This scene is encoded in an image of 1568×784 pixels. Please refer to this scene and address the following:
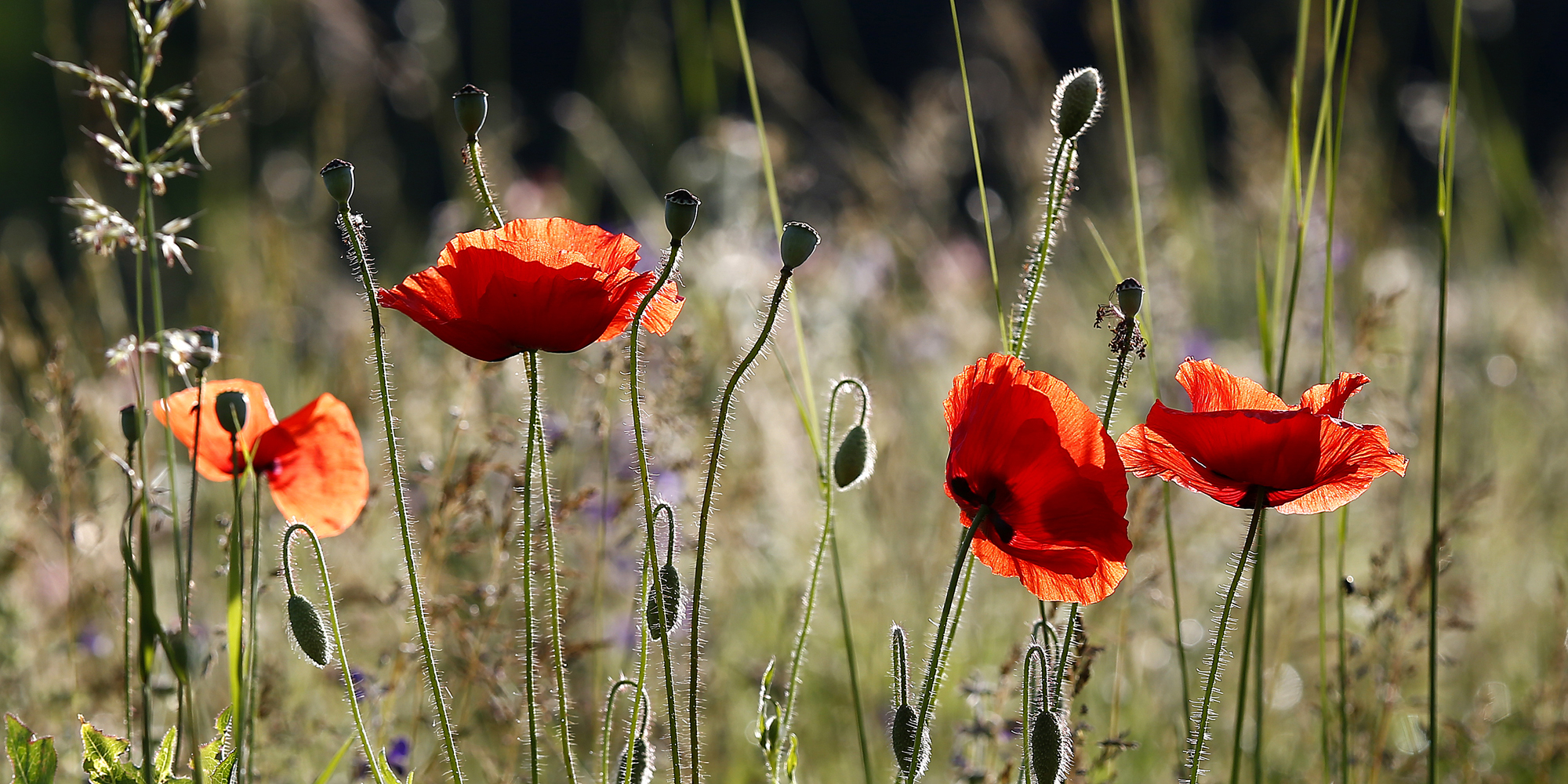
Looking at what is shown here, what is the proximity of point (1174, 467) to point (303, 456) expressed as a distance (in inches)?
31.0

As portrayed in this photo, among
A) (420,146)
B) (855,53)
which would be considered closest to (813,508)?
(420,146)

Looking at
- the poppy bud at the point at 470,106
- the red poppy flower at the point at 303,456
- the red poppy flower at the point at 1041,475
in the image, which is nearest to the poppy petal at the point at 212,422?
the red poppy flower at the point at 303,456

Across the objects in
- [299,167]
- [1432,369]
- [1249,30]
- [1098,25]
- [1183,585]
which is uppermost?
[1249,30]

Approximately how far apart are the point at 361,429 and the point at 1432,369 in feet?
7.91

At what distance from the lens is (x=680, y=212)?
2.76 ft

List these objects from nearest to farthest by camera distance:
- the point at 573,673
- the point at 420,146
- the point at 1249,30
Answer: the point at 573,673 → the point at 1249,30 → the point at 420,146

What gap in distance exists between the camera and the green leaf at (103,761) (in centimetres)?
96

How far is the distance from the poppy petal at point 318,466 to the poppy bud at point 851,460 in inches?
18.0

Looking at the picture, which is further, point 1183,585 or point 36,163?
point 36,163

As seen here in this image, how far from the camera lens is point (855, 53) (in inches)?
384

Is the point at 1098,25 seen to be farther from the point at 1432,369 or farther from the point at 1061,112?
the point at 1061,112

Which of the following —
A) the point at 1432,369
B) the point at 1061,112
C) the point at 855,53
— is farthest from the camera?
the point at 855,53

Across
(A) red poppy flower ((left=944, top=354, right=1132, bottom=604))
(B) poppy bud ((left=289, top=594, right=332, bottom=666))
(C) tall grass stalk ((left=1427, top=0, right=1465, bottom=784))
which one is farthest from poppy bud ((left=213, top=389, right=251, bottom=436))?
(C) tall grass stalk ((left=1427, top=0, right=1465, bottom=784))

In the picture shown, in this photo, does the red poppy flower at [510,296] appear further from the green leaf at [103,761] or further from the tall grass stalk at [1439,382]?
the tall grass stalk at [1439,382]
